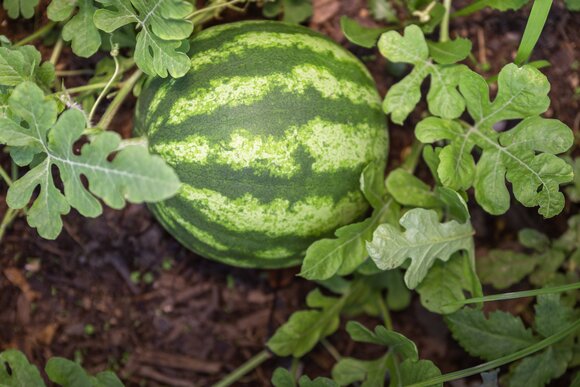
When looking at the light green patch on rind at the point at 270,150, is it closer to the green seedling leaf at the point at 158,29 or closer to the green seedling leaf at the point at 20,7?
the green seedling leaf at the point at 158,29

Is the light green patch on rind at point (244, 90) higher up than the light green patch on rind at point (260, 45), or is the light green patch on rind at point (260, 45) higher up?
the light green patch on rind at point (260, 45)

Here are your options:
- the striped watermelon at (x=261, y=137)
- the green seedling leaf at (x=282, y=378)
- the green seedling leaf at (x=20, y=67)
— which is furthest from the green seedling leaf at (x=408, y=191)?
the green seedling leaf at (x=20, y=67)

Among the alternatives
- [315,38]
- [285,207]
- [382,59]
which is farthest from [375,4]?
[285,207]

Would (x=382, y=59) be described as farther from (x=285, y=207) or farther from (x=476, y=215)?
(x=285, y=207)

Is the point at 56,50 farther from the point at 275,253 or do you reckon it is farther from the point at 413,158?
the point at 413,158

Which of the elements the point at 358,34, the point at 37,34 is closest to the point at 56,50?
the point at 37,34

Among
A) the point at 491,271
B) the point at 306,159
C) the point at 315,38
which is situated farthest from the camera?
the point at 491,271
